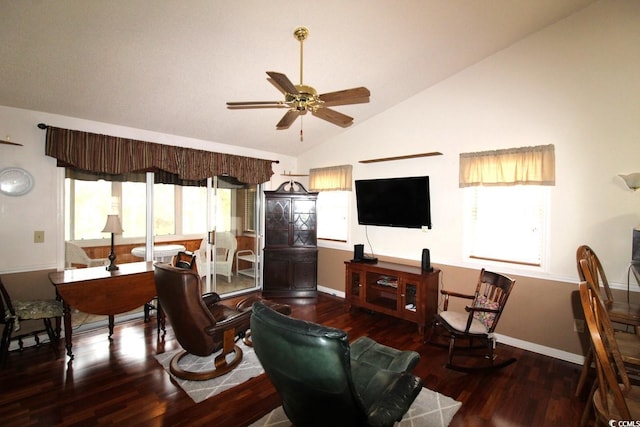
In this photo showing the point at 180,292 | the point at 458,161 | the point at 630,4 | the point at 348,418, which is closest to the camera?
the point at 348,418

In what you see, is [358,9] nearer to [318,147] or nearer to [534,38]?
[534,38]

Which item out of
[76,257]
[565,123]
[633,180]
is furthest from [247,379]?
[565,123]

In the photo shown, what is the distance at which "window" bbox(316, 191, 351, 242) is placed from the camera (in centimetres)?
480

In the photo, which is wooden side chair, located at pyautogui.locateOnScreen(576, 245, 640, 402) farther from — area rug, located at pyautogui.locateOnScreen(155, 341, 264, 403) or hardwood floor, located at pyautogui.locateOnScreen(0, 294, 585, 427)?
area rug, located at pyautogui.locateOnScreen(155, 341, 264, 403)

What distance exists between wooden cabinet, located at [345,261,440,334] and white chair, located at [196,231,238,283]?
191cm

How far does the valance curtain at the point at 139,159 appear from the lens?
3.05m

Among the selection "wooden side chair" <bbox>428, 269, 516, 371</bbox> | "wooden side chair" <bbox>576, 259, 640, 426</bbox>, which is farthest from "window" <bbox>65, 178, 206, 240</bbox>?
"wooden side chair" <bbox>576, 259, 640, 426</bbox>

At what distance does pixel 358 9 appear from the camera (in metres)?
2.33

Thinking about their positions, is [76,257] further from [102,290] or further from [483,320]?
[483,320]

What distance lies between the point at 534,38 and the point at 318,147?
10.0ft

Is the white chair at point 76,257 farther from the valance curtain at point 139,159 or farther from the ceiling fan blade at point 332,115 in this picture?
the ceiling fan blade at point 332,115

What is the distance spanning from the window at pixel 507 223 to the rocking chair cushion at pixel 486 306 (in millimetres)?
720

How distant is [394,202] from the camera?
3.94 m

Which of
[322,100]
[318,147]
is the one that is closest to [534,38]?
[322,100]
